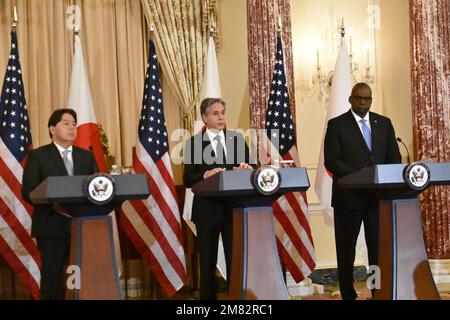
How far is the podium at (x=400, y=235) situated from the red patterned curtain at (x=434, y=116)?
2817 mm

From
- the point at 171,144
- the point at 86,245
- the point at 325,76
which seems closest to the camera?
the point at 86,245

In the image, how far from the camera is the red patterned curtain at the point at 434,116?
6.78 metres

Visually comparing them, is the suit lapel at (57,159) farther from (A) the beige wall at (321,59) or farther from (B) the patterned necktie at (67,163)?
(A) the beige wall at (321,59)

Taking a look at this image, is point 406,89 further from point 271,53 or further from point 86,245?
point 86,245

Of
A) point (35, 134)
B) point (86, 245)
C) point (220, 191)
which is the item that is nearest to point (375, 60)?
point (35, 134)

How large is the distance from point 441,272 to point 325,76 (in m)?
2.36

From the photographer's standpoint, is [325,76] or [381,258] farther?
[325,76]

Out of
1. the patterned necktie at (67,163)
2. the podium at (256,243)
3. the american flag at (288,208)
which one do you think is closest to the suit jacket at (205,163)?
the podium at (256,243)

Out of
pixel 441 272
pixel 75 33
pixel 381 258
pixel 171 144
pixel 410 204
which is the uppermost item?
pixel 75 33

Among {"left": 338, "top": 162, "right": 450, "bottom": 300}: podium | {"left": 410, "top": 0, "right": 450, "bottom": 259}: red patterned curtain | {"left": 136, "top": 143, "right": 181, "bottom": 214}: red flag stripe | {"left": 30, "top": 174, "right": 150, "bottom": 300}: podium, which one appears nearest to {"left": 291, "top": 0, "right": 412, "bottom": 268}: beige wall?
{"left": 410, "top": 0, "right": 450, "bottom": 259}: red patterned curtain

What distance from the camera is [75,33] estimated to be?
21.2ft

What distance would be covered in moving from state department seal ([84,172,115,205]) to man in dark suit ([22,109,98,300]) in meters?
0.82

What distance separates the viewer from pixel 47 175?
4457 mm
